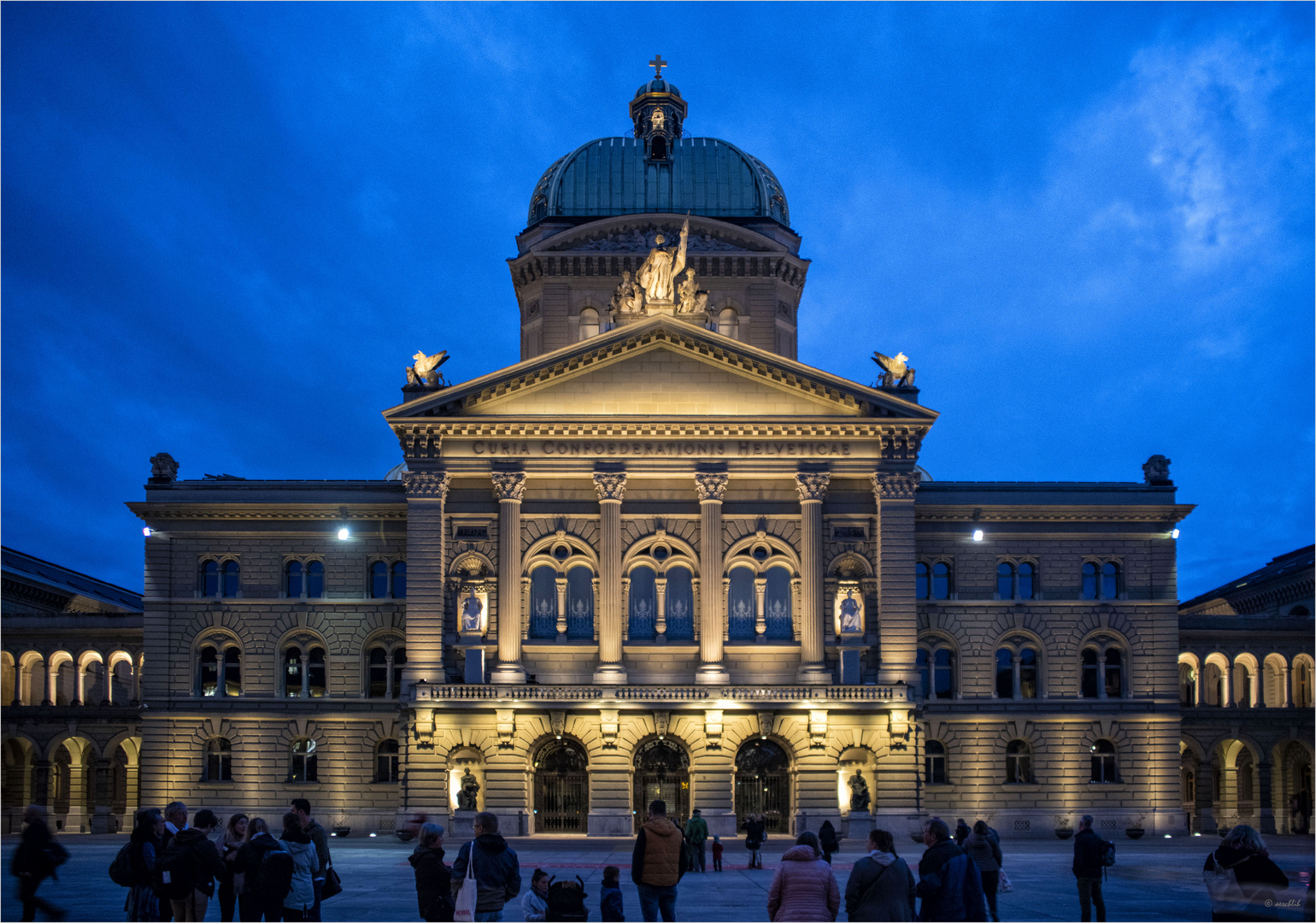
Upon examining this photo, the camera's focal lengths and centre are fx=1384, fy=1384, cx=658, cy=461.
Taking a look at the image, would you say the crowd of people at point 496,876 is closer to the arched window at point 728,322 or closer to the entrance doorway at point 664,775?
the entrance doorway at point 664,775

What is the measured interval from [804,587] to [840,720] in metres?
5.58

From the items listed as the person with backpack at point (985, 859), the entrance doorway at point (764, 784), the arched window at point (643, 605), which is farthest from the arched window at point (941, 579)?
the person with backpack at point (985, 859)

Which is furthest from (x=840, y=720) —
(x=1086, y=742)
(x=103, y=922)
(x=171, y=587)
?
(x=103, y=922)

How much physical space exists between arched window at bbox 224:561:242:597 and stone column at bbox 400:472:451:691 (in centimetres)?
995

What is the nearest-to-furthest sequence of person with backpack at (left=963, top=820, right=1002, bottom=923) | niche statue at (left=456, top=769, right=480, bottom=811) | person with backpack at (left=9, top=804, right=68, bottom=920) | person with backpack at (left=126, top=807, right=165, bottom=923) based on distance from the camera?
person with backpack at (left=126, top=807, right=165, bottom=923), person with backpack at (left=9, top=804, right=68, bottom=920), person with backpack at (left=963, top=820, right=1002, bottom=923), niche statue at (left=456, top=769, right=480, bottom=811)

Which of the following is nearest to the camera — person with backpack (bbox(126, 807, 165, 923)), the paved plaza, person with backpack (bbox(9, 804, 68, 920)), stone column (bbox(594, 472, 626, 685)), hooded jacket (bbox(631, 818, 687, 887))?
person with backpack (bbox(126, 807, 165, 923))

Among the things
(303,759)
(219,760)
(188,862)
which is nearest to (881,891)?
(188,862)

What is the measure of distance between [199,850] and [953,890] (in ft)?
32.4

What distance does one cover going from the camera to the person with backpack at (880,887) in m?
15.8

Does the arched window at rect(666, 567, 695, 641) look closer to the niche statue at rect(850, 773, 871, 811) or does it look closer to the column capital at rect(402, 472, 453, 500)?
the niche statue at rect(850, 773, 871, 811)

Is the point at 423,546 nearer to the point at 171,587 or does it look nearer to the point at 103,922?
the point at 171,587

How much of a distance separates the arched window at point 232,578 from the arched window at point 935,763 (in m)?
31.6

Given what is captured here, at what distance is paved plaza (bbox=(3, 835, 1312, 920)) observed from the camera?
30.0 m

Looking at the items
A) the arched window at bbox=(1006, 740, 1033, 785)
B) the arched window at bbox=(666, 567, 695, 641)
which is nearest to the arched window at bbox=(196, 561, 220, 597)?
the arched window at bbox=(666, 567, 695, 641)
